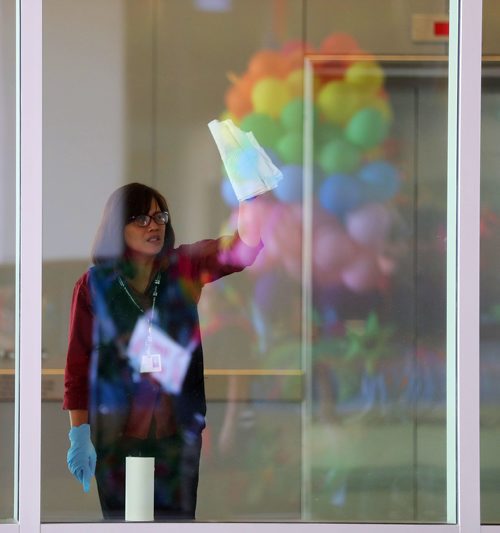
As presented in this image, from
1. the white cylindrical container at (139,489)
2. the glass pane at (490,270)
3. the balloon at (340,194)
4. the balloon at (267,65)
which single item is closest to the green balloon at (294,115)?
the balloon at (267,65)

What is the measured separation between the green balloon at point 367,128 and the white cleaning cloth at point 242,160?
315 millimetres

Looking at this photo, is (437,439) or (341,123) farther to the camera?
(341,123)

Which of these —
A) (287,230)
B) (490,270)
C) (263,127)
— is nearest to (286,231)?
(287,230)

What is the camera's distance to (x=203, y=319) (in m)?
3.62

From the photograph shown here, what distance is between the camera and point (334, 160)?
12.3ft

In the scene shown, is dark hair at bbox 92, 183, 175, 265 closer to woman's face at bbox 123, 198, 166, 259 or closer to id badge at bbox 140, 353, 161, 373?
woman's face at bbox 123, 198, 166, 259

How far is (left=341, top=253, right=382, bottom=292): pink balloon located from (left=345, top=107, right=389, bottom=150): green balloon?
380 millimetres

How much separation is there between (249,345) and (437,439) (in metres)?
0.70

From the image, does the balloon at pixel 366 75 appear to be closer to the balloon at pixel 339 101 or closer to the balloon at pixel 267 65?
the balloon at pixel 339 101

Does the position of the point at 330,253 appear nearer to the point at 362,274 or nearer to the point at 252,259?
the point at 362,274

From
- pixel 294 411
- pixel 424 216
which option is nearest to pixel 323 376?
pixel 294 411

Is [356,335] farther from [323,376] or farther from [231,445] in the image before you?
[231,445]

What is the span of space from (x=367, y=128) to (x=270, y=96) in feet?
1.14

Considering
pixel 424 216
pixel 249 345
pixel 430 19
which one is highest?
pixel 430 19
